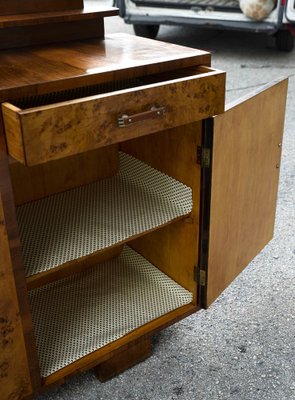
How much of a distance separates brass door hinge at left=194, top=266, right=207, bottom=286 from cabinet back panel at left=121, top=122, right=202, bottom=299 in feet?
0.05

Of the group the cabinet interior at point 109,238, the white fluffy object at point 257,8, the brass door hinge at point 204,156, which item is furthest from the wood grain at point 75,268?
the white fluffy object at point 257,8

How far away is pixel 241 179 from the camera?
3.66ft

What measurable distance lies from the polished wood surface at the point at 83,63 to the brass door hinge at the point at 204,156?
0.16 meters

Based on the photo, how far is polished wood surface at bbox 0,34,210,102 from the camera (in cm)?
79

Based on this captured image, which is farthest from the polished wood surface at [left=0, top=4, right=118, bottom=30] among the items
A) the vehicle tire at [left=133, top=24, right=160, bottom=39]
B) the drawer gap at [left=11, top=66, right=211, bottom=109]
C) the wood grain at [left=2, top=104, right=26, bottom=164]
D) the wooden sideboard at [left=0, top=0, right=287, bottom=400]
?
the vehicle tire at [left=133, top=24, right=160, bottom=39]

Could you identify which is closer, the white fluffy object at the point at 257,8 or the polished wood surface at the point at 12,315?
the polished wood surface at the point at 12,315

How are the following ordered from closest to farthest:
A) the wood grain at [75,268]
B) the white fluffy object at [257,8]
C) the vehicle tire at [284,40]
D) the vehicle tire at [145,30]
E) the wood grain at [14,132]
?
the wood grain at [14,132], the wood grain at [75,268], the white fluffy object at [257,8], the vehicle tire at [284,40], the vehicle tire at [145,30]

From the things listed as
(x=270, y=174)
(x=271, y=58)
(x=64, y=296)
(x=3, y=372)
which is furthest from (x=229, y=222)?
(x=271, y=58)

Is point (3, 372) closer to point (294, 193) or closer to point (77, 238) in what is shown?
point (77, 238)

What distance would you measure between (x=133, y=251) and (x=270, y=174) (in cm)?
41

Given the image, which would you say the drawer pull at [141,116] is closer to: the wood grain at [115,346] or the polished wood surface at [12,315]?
the polished wood surface at [12,315]

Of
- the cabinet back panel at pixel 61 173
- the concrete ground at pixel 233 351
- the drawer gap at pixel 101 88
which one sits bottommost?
the concrete ground at pixel 233 351

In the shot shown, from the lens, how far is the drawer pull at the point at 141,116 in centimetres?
81

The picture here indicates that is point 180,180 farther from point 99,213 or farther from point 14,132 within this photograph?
point 14,132
